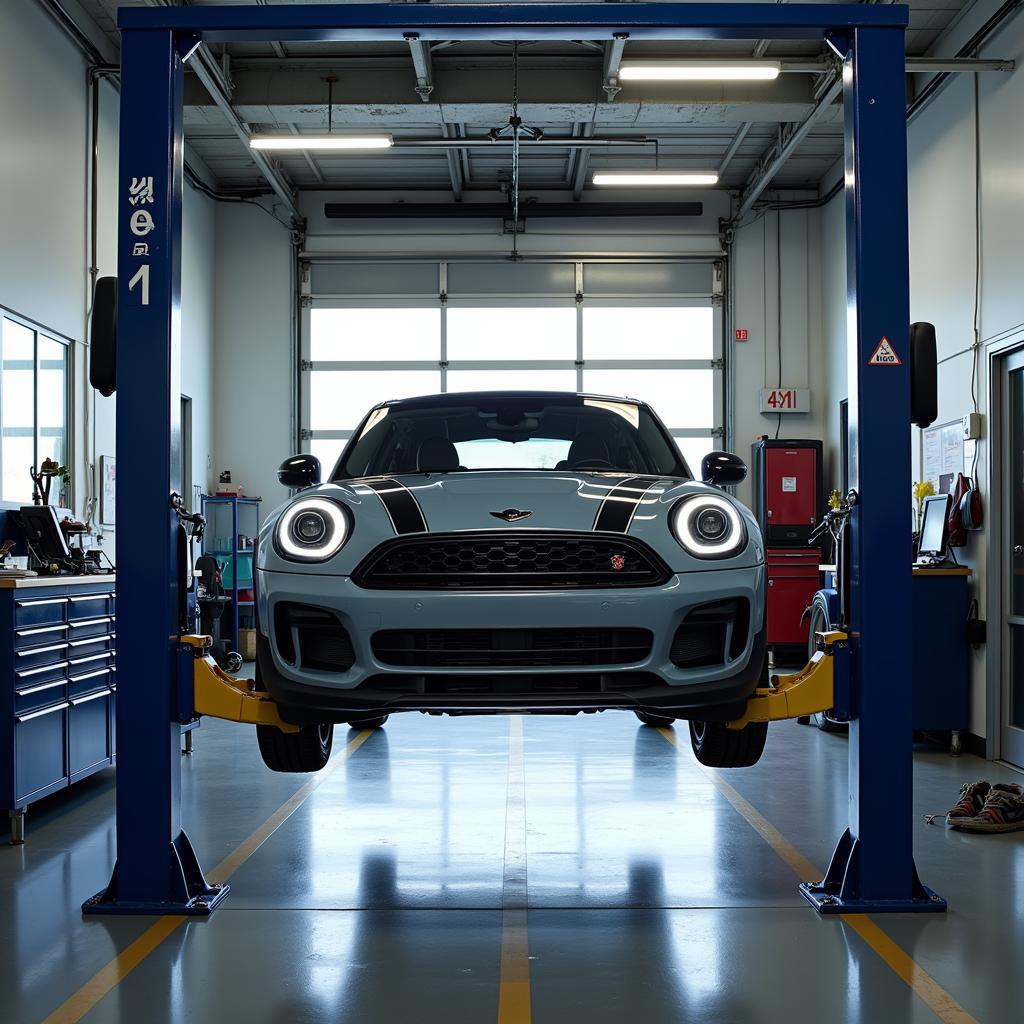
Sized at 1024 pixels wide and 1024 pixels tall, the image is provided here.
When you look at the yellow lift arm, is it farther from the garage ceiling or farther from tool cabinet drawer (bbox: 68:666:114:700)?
the garage ceiling

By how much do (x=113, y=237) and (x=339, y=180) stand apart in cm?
435

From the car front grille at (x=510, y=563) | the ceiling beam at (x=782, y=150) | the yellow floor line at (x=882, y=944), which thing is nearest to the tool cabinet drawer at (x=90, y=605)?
the car front grille at (x=510, y=563)

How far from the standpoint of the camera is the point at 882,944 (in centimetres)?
329

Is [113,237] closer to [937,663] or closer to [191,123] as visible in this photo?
[191,123]

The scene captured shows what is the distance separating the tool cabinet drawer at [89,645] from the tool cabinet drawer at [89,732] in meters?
0.20

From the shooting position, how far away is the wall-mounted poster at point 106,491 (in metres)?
9.44

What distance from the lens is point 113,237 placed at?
963 centimetres

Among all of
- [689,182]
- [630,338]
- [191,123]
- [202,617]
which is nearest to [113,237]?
[191,123]

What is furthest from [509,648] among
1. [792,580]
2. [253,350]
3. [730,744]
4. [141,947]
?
[253,350]

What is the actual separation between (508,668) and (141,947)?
1.30 metres

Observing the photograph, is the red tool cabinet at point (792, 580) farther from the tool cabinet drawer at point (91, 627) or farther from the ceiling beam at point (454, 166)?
the tool cabinet drawer at point (91, 627)

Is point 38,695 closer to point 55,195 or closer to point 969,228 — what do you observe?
point 55,195

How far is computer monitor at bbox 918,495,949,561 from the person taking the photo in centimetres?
714

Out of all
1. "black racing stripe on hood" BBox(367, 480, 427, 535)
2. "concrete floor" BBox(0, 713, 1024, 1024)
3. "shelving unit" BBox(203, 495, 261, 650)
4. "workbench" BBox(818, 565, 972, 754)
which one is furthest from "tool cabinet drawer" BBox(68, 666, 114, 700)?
"shelving unit" BBox(203, 495, 261, 650)
